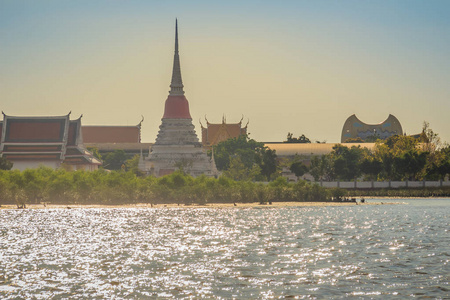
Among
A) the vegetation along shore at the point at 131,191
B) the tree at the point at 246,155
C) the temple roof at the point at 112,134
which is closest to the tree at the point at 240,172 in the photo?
the tree at the point at 246,155

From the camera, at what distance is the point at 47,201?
79188mm

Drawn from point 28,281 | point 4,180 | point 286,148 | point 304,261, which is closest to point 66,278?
point 28,281

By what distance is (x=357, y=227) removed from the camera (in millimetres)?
56906

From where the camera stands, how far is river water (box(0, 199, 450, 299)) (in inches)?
1110

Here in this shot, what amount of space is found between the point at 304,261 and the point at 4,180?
46546mm

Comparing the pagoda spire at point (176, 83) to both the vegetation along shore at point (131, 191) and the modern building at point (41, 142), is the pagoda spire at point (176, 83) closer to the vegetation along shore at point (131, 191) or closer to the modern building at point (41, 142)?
the modern building at point (41, 142)

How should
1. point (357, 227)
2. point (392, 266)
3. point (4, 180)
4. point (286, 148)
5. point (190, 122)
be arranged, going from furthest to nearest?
point (286, 148), point (190, 122), point (4, 180), point (357, 227), point (392, 266)

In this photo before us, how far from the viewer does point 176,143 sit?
112750 mm

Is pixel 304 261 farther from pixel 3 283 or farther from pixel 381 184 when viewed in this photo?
pixel 381 184

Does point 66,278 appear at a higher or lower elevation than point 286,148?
lower

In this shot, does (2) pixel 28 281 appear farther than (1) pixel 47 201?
No

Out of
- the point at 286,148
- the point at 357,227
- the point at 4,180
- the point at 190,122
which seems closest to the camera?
the point at 357,227

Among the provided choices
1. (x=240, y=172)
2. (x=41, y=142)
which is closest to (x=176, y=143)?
(x=240, y=172)

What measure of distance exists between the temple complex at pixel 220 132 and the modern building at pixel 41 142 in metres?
51.2
